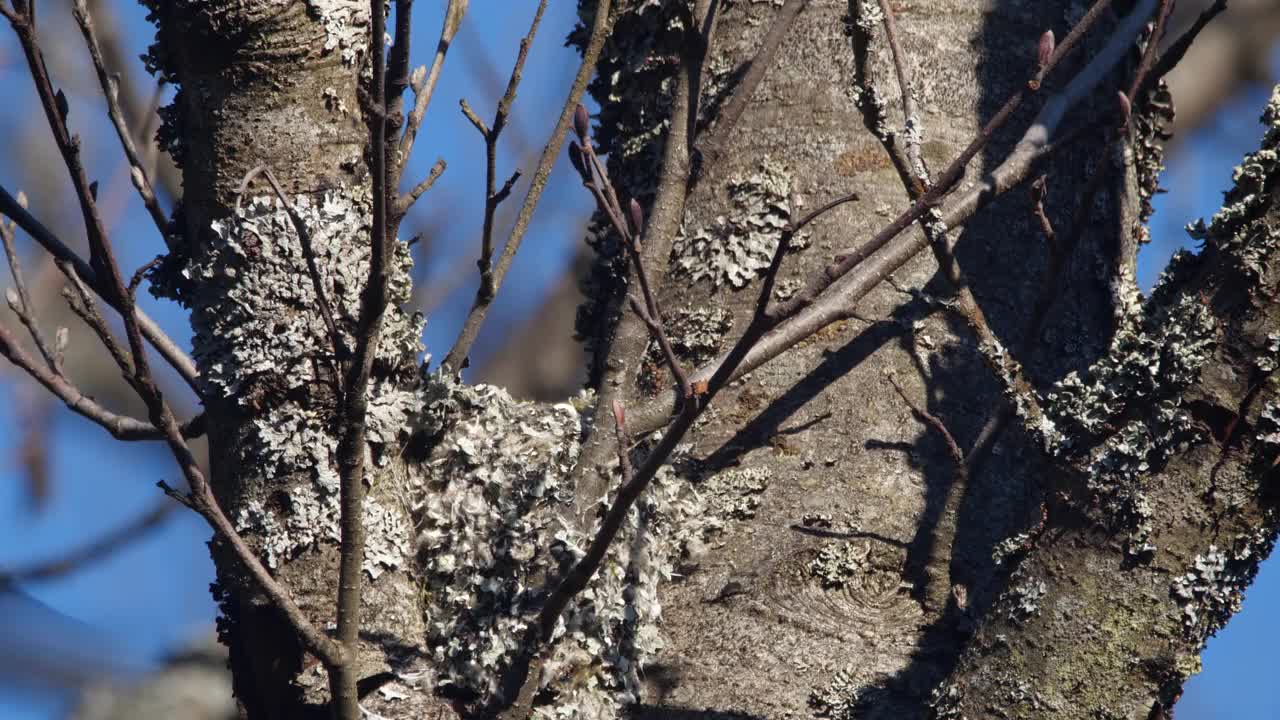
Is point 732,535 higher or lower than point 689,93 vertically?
lower

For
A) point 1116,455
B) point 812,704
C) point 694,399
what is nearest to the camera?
point 694,399

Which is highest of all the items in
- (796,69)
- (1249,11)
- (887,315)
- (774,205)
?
(1249,11)

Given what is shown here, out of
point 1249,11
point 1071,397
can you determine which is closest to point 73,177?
point 1071,397

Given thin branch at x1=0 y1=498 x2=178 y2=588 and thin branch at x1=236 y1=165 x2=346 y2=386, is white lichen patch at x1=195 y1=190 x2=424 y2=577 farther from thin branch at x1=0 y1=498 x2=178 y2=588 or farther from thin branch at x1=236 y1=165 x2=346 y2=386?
thin branch at x1=0 y1=498 x2=178 y2=588

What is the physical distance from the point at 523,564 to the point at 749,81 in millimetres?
803

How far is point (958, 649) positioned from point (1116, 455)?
A: 14.9 inches

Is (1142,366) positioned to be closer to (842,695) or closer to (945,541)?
(945,541)

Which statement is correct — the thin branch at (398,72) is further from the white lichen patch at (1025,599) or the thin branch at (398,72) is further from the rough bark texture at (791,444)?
the white lichen patch at (1025,599)

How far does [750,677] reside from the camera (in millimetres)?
1427

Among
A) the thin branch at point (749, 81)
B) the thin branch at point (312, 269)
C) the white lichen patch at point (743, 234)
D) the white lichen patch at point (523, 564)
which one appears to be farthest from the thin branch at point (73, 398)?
the thin branch at point (749, 81)

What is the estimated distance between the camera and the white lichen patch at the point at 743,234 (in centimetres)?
174

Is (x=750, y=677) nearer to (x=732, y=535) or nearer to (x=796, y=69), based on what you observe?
(x=732, y=535)

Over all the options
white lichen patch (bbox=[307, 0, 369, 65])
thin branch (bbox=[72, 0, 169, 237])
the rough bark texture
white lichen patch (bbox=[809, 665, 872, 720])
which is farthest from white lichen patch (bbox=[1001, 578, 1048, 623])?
thin branch (bbox=[72, 0, 169, 237])

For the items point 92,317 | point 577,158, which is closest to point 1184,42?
point 577,158
